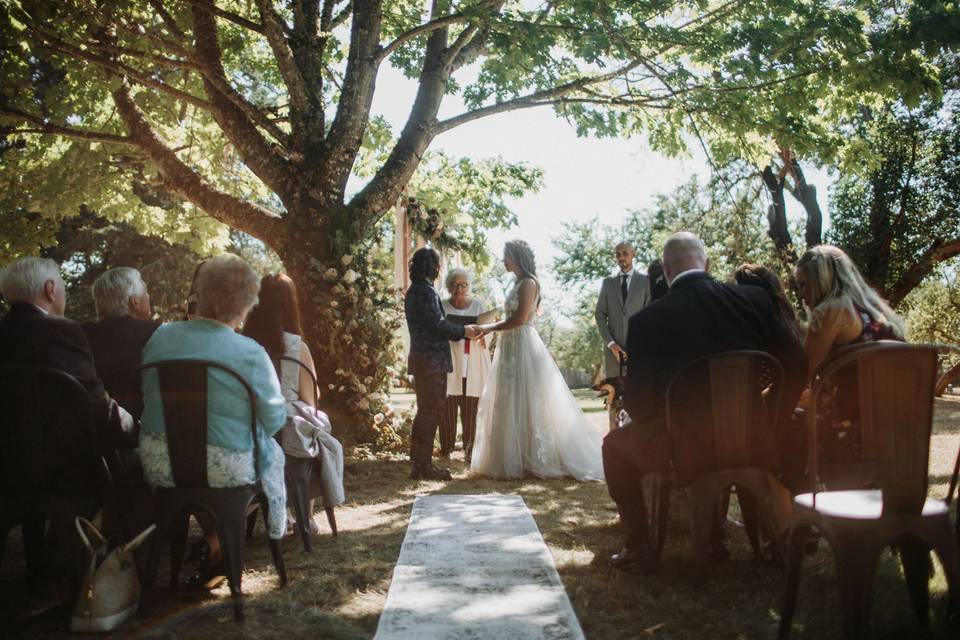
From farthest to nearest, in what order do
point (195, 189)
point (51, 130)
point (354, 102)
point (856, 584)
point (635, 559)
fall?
point (195, 189)
point (51, 130)
point (354, 102)
point (635, 559)
point (856, 584)

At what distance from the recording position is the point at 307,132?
9.71 m

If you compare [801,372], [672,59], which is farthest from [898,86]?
[801,372]

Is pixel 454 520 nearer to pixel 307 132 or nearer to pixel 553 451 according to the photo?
pixel 553 451

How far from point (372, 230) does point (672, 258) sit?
6.48 m

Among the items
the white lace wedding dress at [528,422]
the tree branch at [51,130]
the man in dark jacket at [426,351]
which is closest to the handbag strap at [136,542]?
the man in dark jacket at [426,351]

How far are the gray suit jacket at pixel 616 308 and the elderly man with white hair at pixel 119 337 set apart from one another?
5888 mm

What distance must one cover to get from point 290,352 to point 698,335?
8.06 feet

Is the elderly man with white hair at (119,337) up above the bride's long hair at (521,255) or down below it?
below

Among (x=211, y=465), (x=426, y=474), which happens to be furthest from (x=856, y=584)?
(x=426, y=474)

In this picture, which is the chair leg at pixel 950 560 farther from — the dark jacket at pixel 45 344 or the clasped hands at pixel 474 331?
the clasped hands at pixel 474 331

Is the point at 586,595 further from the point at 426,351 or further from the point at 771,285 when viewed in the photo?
the point at 426,351

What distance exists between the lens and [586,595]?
3885mm

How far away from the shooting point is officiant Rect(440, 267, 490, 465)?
9.62 meters

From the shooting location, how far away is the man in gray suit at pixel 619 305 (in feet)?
30.9
